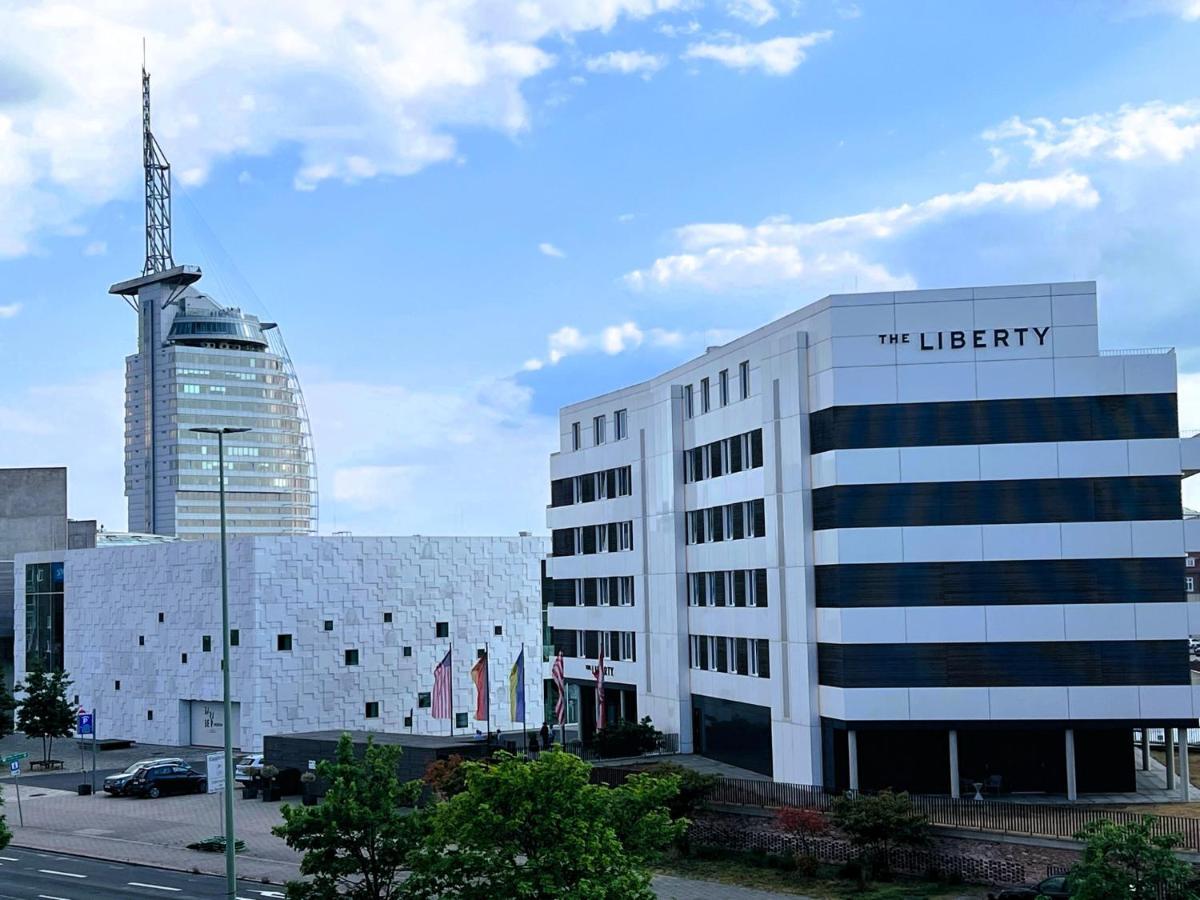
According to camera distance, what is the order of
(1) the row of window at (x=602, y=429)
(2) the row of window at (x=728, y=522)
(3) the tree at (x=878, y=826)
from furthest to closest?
(1) the row of window at (x=602, y=429)
(2) the row of window at (x=728, y=522)
(3) the tree at (x=878, y=826)

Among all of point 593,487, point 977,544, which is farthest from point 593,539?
point 977,544

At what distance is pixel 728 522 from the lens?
64.6 metres

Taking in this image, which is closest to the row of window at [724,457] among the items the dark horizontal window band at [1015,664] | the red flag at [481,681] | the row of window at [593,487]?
the row of window at [593,487]

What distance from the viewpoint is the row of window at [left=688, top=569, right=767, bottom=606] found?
60.9 m

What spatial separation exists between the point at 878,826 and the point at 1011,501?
1499cm

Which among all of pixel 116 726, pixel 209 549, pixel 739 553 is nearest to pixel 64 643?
pixel 116 726

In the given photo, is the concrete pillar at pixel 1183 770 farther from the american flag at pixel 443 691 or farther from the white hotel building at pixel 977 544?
the american flag at pixel 443 691

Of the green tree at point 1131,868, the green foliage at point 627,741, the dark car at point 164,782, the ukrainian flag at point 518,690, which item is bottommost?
the dark car at point 164,782

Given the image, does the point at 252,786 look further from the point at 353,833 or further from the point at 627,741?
the point at 353,833

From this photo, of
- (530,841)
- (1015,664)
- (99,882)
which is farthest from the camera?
(1015,664)

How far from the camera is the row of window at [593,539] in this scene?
254 ft

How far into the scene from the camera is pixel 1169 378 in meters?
52.7

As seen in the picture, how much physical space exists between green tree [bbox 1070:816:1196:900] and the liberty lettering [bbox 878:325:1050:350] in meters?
24.7

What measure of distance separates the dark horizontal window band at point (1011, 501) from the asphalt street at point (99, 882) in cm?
2594
